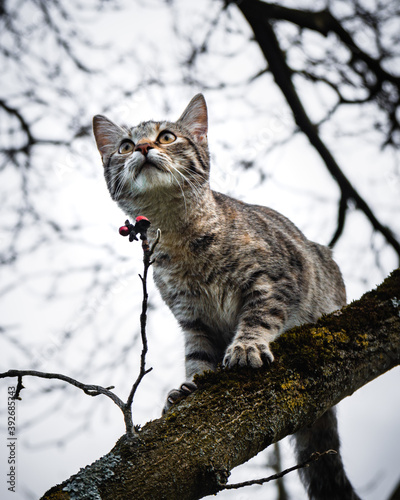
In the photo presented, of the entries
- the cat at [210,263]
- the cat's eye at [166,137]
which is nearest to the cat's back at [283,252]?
the cat at [210,263]

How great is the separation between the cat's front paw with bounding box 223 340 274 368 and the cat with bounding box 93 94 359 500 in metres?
0.36

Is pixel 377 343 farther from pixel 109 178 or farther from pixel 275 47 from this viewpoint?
pixel 275 47

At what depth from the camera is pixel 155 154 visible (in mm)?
2986

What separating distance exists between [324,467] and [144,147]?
92.7 inches

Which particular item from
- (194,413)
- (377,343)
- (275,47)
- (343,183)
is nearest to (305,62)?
(275,47)

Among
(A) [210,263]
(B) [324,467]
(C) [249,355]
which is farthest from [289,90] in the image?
(B) [324,467]

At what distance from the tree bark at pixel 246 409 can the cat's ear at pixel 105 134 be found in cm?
222

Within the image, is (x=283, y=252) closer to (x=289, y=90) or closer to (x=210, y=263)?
(x=210, y=263)

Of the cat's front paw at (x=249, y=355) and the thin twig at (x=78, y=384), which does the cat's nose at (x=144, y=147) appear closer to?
the cat's front paw at (x=249, y=355)

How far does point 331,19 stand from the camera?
3.73m

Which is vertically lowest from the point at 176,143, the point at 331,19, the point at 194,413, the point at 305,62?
the point at 194,413

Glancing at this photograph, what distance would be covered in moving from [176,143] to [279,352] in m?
1.78

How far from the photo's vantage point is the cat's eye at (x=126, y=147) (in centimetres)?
341

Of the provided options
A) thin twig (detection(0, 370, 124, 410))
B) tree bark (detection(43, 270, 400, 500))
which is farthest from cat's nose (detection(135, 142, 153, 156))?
thin twig (detection(0, 370, 124, 410))
